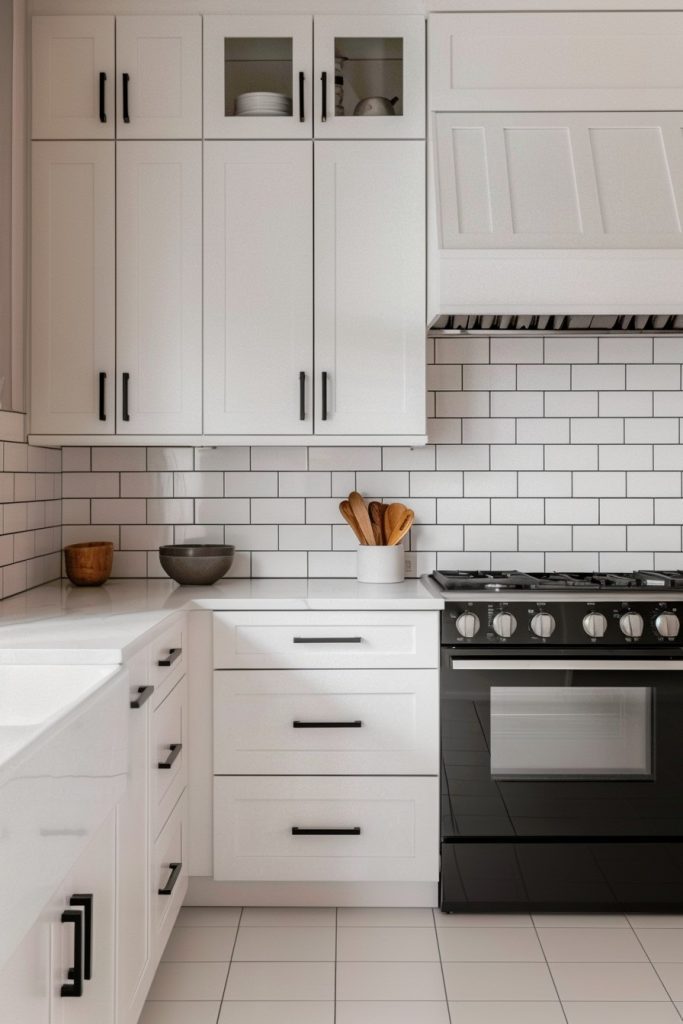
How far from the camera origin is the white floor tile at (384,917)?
2.62 meters

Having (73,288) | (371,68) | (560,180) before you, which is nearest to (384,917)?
(73,288)

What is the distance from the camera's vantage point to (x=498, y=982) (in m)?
2.31

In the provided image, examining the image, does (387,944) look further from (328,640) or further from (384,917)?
(328,640)

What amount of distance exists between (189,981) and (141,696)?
0.88 meters

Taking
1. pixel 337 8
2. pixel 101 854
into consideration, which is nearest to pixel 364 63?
pixel 337 8

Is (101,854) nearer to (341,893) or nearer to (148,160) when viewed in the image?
(341,893)

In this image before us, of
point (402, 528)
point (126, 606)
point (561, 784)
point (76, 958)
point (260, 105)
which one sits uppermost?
point (260, 105)

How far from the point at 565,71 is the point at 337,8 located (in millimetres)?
757

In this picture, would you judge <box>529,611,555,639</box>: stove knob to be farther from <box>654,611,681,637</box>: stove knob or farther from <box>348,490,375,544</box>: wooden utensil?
<box>348,490,375,544</box>: wooden utensil

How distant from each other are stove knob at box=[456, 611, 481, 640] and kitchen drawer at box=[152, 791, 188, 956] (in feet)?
3.11

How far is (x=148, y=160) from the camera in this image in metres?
2.86

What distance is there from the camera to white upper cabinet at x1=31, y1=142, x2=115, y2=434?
2.86m

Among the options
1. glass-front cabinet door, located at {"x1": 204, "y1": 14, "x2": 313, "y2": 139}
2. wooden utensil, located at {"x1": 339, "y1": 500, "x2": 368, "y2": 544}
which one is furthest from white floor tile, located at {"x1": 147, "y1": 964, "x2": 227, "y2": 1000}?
glass-front cabinet door, located at {"x1": 204, "y1": 14, "x2": 313, "y2": 139}

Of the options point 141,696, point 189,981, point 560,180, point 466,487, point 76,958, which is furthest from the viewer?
point 466,487
